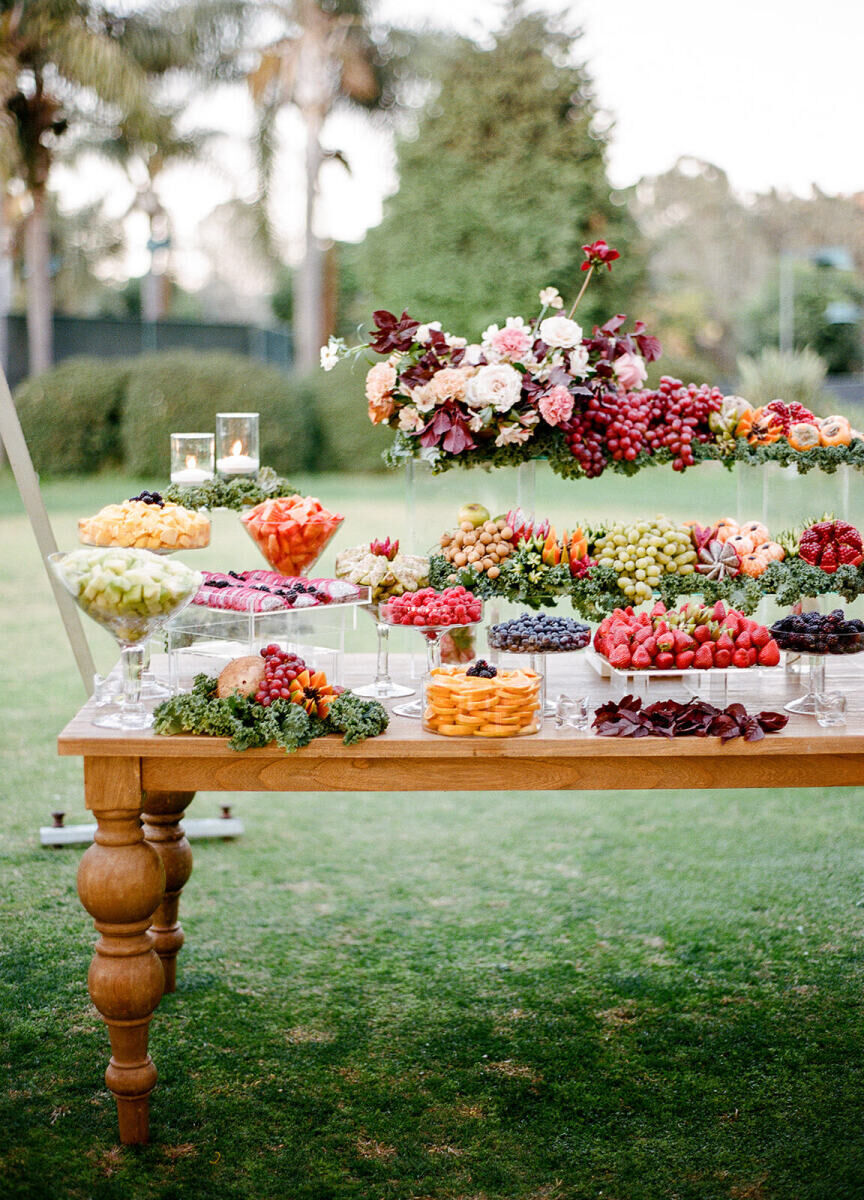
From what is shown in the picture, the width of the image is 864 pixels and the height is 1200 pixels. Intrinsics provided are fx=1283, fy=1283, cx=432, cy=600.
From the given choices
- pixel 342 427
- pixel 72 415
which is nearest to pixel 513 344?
pixel 342 427

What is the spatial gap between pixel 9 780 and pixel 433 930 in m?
2.69

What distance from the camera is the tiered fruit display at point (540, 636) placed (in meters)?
3.00

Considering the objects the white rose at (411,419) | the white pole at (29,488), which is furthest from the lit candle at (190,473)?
the white rose at (411,419)

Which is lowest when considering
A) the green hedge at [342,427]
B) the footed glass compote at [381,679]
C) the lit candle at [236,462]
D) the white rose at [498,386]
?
the footed glass compote at [381,679]

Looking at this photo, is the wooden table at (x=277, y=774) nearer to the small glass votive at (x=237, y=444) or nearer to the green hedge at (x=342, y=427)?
the small glass votive at (x=237, y=444)

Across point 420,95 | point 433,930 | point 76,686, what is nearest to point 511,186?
point 420,95

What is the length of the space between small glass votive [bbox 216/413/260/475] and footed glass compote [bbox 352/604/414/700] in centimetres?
65

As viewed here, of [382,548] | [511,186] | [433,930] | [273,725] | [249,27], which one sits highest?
[249,27]

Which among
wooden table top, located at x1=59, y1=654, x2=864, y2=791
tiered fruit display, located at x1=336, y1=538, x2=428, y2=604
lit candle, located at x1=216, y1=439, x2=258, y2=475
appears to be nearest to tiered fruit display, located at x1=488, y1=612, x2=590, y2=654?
wooden table top, located at x1=59, y1=654, x2=864, y2=791

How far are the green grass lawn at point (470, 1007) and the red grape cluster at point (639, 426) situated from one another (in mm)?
451

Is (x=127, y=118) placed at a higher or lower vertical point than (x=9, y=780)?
higher

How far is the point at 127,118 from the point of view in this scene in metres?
17.4

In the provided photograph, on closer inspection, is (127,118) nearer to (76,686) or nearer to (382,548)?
(76,686)

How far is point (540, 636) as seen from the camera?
9.83 ft
